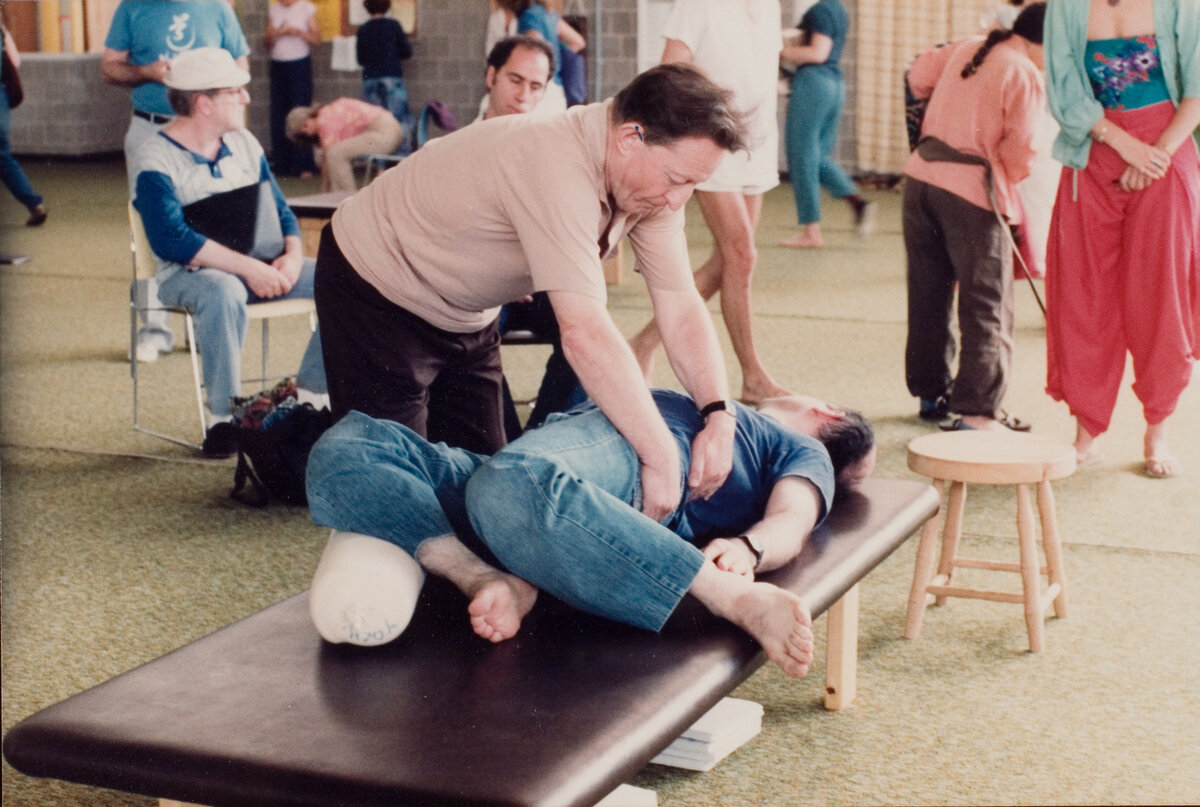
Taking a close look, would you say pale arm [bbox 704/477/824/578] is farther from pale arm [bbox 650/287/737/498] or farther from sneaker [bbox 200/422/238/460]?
sneaker [bbox 200/422/238/460]

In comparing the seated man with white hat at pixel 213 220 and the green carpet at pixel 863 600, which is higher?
the seated man with white hat at pixel 213 220

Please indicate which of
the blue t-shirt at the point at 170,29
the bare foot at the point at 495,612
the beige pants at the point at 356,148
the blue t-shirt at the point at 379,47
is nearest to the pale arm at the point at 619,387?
the bare foot at the point at 495,612

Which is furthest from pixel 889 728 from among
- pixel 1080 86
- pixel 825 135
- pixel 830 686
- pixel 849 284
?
pixel 825 135

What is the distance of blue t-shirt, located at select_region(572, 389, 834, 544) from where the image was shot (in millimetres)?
2215

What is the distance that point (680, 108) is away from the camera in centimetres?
188

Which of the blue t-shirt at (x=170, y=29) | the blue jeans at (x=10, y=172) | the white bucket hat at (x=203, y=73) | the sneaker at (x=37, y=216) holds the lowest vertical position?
the sneaker at (x=37, y=216)

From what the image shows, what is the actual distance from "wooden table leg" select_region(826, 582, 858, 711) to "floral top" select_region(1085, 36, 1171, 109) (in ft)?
5.90

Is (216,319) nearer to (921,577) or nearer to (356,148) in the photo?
(921,577)

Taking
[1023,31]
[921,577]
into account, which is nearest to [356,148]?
[1023,31]

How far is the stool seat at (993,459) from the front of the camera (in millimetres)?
2518

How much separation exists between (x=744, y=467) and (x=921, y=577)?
0.54 meters

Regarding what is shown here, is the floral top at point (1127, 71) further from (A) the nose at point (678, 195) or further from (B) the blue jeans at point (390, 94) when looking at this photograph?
(B) the blue jeans at point (390, 94)

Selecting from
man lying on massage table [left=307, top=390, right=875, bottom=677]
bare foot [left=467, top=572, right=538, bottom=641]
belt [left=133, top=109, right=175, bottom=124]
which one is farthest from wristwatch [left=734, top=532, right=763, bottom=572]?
belt [left=133, top=109, right=175, bottom=124]

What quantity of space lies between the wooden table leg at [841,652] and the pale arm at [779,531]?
0.54ft
